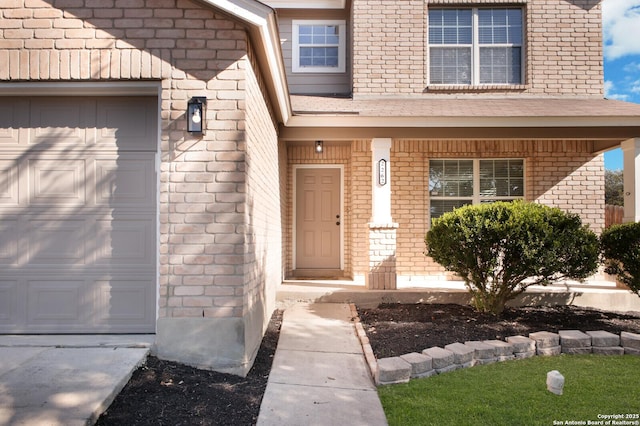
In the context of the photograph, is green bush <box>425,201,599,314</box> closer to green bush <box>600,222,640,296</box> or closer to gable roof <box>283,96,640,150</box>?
green bush <box>600,222,640,296</box>

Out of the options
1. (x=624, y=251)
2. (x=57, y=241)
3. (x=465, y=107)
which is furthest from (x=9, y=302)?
(x=624, y=251)

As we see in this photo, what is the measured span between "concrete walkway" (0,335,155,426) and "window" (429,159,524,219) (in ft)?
20.3

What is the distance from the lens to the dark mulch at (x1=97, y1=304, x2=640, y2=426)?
9.73ft

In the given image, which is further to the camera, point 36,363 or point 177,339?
point 177,339

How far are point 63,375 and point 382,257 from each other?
4.87m

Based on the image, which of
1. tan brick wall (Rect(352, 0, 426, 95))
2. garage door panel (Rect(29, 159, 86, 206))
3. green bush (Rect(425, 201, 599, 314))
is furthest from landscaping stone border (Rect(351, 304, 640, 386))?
tan brick wall (Rect(352, 0, 426, 95))

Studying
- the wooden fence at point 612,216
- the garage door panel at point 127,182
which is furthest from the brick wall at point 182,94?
the wooden fence at point 612,216

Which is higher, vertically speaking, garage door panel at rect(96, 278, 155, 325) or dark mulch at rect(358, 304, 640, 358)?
garage door panel at rect(96, 278, 155, 325)

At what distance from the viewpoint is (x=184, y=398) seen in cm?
318

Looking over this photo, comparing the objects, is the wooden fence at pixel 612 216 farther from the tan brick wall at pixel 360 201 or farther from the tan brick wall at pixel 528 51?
the tan brick wall at pixel 360 201

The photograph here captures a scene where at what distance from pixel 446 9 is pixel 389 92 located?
2.08m

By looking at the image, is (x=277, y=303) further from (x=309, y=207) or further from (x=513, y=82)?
(x=513, y=82)

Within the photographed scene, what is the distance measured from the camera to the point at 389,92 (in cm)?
843

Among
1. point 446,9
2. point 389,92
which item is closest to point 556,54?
point 446,9
